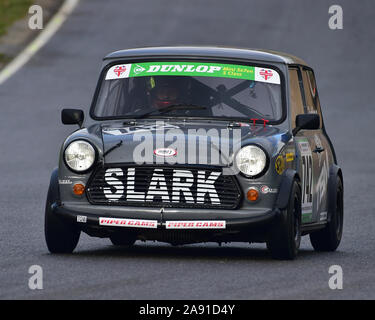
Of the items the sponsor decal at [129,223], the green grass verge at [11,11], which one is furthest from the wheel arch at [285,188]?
the green grass verge at [11,11]

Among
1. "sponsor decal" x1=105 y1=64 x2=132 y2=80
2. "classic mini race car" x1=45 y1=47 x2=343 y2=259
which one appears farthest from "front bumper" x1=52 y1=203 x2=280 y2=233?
"sponsor decal" x1=105 y1=64 x2=132 y2=80

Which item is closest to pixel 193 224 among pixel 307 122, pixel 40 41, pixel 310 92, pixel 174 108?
pixel 174 108

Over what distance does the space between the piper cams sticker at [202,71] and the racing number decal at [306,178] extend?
59 centimetres

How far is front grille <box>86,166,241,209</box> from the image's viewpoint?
9.26 m

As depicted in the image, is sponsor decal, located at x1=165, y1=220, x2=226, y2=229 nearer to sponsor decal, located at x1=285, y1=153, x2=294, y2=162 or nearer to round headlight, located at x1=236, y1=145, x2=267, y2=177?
round headlight, located at x1=236, y1=145, x2=267, y2=177

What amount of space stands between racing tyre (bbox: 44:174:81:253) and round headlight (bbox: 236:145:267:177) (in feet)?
4.44

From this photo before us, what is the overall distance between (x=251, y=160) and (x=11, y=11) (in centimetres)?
2822

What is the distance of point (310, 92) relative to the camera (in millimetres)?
11625

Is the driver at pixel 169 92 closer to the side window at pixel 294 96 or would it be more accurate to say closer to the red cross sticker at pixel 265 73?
the red cross sticker at pixel 265 73

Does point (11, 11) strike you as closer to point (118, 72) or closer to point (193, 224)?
point (118, 72)

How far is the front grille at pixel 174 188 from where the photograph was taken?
364 inches

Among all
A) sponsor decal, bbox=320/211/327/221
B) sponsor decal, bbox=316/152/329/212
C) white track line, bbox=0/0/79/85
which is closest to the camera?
sponsor decal, bbox=316/152/329/212

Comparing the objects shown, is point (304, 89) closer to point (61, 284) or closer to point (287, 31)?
point (61, 284)

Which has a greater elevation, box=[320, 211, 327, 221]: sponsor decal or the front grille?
the front grille
